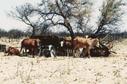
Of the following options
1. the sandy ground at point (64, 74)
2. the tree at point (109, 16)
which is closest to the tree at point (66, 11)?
the tree at point (109, 16)

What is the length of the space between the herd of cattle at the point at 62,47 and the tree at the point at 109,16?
12187 millimetres

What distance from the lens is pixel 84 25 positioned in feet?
149

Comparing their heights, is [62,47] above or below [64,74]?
above

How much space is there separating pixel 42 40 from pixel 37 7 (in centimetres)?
1567

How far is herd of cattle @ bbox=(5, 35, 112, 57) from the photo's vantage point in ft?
100

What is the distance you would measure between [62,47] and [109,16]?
13402 millimetres

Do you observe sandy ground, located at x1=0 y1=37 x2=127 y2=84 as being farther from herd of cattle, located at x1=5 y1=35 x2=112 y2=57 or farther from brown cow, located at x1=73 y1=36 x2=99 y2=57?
brown cow, located at x1=73 y1=36 x2=99 y2=57

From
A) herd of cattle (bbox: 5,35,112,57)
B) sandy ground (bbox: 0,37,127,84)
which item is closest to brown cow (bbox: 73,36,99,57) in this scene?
herd of cattle (bbox: 5,35,112,57)

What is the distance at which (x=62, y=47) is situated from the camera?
33094mm

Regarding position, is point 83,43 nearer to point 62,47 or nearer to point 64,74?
point 62,47

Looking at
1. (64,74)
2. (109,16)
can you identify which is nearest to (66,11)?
(109,16)

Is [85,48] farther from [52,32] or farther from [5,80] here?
[52,32]

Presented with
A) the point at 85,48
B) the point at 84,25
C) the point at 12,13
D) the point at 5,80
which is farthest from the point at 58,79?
the point at 12,13

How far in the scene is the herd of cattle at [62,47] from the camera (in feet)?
100
